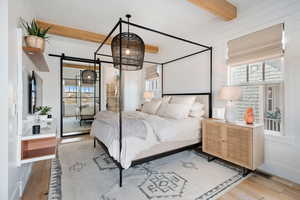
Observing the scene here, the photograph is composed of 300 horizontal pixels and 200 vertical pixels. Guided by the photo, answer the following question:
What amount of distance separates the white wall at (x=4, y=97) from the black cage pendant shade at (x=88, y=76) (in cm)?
335

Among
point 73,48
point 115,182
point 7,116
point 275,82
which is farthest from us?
point 73,48

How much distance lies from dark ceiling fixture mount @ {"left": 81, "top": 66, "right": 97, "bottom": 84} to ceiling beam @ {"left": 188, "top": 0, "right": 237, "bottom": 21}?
362cm

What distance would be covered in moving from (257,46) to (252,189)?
2.20m

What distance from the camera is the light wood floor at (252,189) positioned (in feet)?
5.59

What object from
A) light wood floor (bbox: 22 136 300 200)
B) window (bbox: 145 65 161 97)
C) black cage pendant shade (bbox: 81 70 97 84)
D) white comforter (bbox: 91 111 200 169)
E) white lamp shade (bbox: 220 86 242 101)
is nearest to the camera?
light wood floor (bbox: 22 136 300 200)

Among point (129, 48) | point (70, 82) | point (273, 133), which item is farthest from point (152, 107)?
point (70, 82)

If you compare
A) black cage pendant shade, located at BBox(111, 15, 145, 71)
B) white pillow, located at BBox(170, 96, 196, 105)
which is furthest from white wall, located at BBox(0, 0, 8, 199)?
white pillow, located at BBox(170, 96, 196, 105)

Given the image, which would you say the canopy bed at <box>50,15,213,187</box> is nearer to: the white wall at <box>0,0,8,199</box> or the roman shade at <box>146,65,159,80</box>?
the white wall at <box>0,0,8,199</box>

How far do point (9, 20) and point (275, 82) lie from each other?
350 cm

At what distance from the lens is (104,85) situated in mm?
5148

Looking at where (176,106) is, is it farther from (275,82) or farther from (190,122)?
(275,82)

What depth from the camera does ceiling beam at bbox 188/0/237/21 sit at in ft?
7.19

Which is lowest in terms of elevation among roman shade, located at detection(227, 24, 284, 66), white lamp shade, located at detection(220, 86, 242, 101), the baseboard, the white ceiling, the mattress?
the baseboard

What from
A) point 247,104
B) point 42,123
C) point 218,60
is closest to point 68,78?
point 42,123
